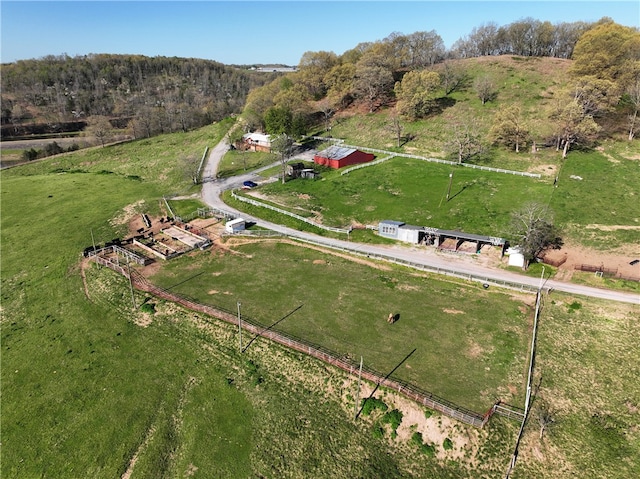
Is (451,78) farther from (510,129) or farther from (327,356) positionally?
(327,356)

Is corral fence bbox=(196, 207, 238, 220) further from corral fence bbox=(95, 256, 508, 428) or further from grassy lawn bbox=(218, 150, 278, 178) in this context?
grassy lawn bbox=(218, 150, 278, 178)

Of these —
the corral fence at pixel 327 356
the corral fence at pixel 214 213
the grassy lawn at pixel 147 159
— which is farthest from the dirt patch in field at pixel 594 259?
the grassy lawn at pixel 147 159

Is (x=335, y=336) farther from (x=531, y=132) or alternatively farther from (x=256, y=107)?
(x=256, y=107)

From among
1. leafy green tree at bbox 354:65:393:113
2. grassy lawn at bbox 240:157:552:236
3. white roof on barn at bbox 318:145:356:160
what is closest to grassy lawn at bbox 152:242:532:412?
grassy lawn at bbox 240:157:552:236

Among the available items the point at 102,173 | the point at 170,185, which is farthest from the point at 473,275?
the point at 102,173

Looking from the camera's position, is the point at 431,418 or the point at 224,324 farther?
the point at 224,324

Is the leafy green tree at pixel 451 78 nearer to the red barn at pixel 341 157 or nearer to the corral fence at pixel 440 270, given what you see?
the red barn at pixel 341 157
